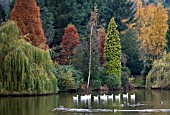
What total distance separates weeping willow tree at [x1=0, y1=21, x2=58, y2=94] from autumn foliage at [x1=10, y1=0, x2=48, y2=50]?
992 cm

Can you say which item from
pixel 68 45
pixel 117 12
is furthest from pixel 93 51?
pixel 117 12

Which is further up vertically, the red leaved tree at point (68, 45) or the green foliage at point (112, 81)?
the red leaved tree at point (68, 45)

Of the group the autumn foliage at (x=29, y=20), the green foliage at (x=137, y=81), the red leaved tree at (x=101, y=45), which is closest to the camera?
the autumn foliage at (x=29, y=20)

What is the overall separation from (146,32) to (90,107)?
4851 cm

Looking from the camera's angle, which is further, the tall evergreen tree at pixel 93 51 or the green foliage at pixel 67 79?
the tall evergreen tree at pixel 93 51

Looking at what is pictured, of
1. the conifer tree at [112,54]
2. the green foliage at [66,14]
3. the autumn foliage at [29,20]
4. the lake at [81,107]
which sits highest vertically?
the green foliage at [66,14]

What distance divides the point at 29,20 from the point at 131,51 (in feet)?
76.4

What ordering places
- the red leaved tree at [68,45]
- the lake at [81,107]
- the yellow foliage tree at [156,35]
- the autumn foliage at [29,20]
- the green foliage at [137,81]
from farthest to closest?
the yellow foliage tree at [156,35]
the green foliage at [137,81]
the red leaved tree at [68,45]
the autumn foliage at [29,20]
the lake at [81,107]

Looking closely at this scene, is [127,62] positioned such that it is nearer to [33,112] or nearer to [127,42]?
[127,42]

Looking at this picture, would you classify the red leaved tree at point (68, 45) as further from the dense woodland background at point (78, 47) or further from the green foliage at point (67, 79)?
the green foliage at point (67, 79)

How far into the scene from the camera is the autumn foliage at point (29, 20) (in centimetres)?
6188

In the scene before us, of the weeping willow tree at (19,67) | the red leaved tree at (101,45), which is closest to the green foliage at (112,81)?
the red leaved tree at (101,45)

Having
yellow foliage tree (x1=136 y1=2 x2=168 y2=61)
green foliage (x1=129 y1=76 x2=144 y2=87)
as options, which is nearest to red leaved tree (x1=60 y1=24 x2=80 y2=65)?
green foliage (x1=129 y1=76 x2=144 y2=87)

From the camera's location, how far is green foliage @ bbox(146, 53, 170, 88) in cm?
6656
